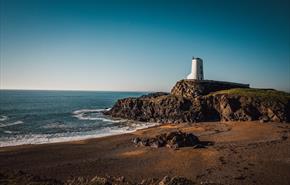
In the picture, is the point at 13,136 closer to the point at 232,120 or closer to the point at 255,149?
the point at 255,149

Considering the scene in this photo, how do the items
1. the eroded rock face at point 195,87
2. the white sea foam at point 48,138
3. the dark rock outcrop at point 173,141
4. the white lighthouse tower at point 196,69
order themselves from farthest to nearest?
the white lighthouse tower at point 196,69 < the eroded rock face at point 195,87 < the white sea foam at point 48,138 < the dark rock outcrop at point 173,141

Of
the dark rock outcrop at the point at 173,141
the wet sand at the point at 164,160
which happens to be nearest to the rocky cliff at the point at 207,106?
the wet sand at the point at 164,160

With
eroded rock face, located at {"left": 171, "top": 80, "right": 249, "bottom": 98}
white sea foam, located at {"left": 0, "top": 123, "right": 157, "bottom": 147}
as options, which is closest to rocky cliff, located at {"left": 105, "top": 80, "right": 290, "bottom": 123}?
eroded rock face, located at {"left": 171, "top": 80, "right": 249, "bottom": 98}

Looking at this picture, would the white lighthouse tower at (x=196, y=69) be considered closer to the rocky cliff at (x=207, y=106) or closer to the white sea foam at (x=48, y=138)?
the rocky cliff at (x=207, y=106)

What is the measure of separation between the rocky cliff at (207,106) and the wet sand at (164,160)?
12.9 meters

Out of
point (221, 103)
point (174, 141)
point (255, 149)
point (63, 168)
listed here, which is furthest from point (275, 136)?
point (63, 168)

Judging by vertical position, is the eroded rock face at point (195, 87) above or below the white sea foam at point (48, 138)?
above

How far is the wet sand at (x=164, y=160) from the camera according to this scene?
791 inches

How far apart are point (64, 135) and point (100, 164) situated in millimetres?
→ 17529

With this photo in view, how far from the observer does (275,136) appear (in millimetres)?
32750

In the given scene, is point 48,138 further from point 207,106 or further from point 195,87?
point 195,87

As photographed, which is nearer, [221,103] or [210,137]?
[210,137]

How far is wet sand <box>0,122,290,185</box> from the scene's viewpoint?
20.1 meters

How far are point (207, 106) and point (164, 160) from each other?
3024 centimetres
